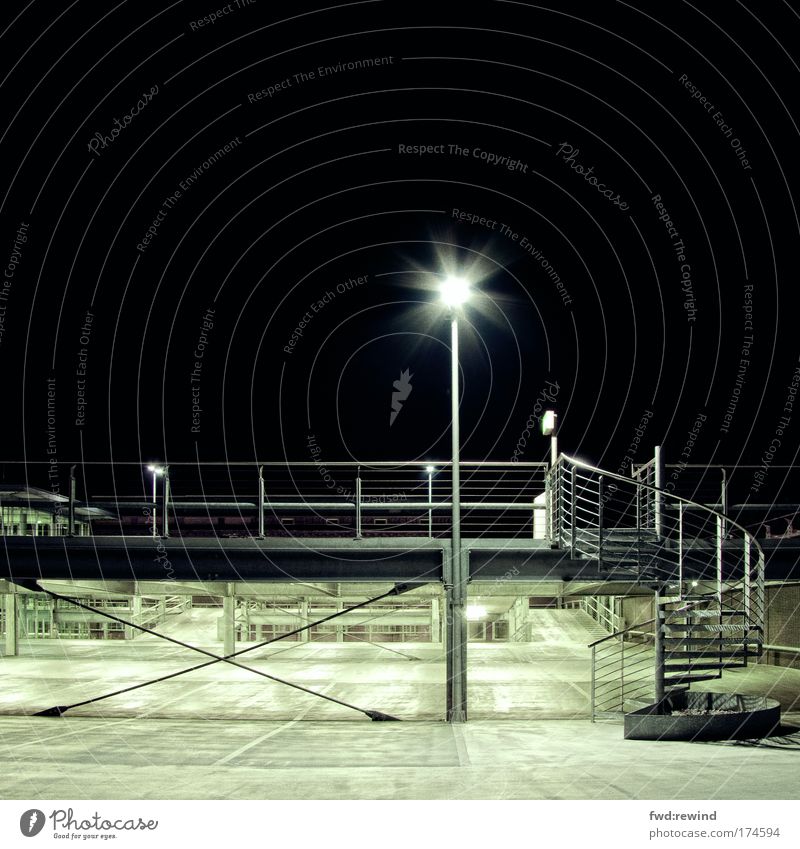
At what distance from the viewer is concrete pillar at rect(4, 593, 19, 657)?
22641 millimetres

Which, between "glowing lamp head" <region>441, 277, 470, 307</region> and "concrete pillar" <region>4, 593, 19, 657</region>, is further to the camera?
"concrete pillar" <region>4, 593, 19, 657</region>

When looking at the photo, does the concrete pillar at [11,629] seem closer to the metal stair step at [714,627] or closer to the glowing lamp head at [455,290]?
the glowing lamp head at [455,290]

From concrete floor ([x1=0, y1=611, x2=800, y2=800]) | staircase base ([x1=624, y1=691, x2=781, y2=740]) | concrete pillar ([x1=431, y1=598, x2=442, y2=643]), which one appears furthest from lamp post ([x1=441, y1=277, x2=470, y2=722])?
concrete pillar ([x1=431, y1=598, x2=442, y2=643])

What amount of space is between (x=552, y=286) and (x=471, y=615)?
505 inches

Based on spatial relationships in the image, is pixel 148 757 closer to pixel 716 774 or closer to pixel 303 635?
pixel 716 774

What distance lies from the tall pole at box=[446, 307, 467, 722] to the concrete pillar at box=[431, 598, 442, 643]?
1361 cm

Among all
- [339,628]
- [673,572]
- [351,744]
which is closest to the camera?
[351,744]

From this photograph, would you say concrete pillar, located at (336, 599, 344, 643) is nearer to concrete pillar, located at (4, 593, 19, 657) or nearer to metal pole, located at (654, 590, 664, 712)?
concrete pillar, located at (4, 593, 19, 657)

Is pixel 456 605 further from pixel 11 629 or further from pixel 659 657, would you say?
pixel 11 629

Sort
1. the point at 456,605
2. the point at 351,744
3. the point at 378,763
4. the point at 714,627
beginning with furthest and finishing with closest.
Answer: the point at 456,605 < the point at 714,627 < the point at 351,744 < the point at 378,763

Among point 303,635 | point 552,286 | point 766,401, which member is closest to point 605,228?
point 552,286

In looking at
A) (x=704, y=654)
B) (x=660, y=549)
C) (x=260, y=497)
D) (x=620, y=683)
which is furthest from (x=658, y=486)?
(x=620, y=683)

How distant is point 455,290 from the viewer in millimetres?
11406

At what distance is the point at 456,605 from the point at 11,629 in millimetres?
16702
